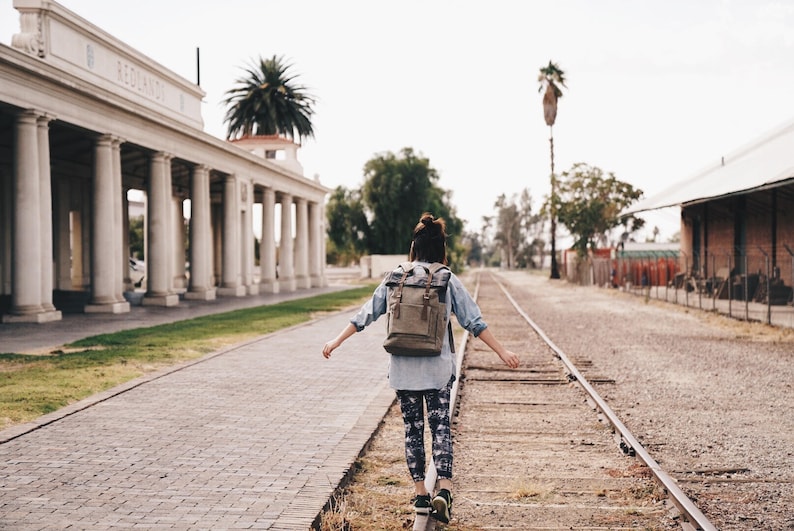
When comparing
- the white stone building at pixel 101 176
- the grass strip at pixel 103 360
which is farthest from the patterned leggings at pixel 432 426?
the white stone building at pixel 101 176

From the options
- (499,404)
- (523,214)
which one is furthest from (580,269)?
(523,214)

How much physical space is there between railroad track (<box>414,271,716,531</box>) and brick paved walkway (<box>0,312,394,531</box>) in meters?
1.00

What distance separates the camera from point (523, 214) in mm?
167625

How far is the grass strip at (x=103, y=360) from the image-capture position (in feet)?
31.9

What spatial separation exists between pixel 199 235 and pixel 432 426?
29.6 m

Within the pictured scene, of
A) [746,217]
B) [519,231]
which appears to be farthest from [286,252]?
[519,231]

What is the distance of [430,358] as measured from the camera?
16.4ft

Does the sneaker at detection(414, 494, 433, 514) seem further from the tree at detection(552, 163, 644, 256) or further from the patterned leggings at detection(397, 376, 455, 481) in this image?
the tree at detection(552, 163, 644, 256)

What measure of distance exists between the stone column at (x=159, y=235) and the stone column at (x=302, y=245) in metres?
19.9

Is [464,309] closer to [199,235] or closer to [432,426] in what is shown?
[432,426]

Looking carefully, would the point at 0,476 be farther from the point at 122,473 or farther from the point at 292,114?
the point at 292,114

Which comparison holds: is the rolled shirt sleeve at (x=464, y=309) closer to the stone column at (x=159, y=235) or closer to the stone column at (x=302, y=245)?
the stone column at (x=159, y=235)

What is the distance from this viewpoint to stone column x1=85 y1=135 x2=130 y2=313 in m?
24.9

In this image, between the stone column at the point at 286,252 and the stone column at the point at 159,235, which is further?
the stone column at the point at 286,252
